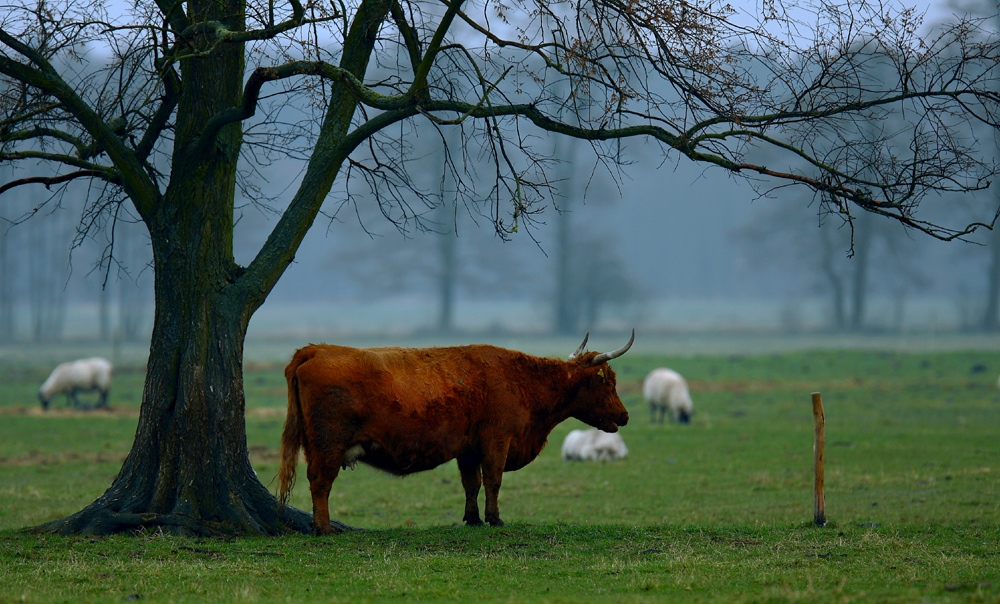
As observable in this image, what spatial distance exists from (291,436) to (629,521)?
17.0 feet

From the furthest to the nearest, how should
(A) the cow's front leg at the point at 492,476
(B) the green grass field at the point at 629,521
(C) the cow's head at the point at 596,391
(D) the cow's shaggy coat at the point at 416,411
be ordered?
(C) the cow's head at the point at 596,391, (A) the cow's front leg at the point at 492,476, (D) the cow's shaggy coat at the point at 416,411, (B) the green grass field at the point at 629,521

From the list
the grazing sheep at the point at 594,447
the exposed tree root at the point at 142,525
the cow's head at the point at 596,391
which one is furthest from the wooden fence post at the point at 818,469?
the grazing sheep at the point at 594,447

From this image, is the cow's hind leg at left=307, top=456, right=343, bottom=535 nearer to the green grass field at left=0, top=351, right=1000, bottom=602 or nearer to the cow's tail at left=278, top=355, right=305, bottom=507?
the cow's tail at left=278, top=355, right=305, bottom=507

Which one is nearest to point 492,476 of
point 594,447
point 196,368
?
point 196,368

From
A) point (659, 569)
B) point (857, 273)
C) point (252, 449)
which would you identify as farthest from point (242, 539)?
point (857, 273)

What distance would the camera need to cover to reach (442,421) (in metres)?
9.56

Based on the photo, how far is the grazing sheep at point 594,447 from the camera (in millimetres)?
19422

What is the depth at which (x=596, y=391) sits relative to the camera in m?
11.0

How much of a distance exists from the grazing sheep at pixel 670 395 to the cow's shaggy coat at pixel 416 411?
49.6 feet

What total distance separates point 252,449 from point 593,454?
7.72 meters

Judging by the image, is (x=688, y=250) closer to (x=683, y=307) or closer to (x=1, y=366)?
(x=683, y=307)

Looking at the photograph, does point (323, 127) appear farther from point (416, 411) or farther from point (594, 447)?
point (594, 447)

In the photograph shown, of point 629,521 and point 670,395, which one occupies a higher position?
point 670,395

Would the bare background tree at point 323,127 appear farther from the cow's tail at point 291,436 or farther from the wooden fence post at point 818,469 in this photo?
the wooden fence post at point 818,469
